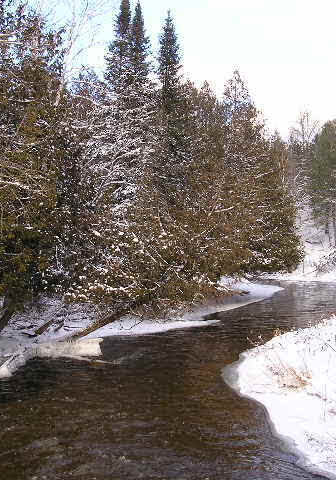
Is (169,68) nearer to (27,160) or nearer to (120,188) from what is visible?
(120,188)

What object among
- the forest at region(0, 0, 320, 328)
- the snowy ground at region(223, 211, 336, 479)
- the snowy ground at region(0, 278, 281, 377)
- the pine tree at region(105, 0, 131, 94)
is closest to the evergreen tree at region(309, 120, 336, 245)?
the forest at region(0, 0, 320, 328)

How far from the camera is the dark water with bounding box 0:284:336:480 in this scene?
6.89 m

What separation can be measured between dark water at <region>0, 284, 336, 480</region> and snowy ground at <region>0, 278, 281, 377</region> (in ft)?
2.38

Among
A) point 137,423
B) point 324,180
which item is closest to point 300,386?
point 137,423

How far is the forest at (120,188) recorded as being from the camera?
12664 mm

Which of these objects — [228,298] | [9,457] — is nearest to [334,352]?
[9,457]

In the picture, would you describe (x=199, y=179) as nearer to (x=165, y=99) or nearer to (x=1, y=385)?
(x=165, y=99)

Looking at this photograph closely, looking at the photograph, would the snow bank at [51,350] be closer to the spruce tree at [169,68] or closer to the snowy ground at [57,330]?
the snowy ground at [57,330]

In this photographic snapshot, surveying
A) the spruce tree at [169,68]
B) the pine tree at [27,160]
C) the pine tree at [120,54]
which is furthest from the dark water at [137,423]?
the spruce tree at [169,68]

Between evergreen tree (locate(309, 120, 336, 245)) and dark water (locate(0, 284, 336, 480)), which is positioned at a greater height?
evergreen tree (locate(309, 120, 336, 245))

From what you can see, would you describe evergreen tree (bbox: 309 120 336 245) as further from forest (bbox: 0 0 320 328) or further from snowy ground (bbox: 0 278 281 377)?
snowy ground (bbox: 0 278 281 377)

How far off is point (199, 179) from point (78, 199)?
33.2 ft

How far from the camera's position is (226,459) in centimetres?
724

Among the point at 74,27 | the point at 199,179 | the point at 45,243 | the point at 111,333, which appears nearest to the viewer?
the point at 45,243
